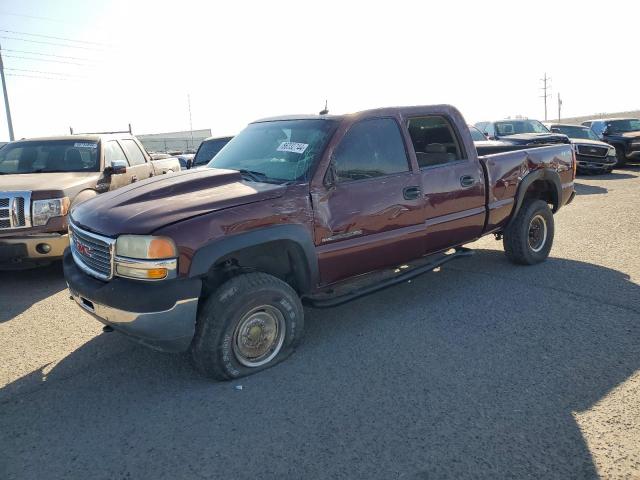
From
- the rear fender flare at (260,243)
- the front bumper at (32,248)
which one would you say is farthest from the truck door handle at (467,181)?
the front bumper at (32,248)

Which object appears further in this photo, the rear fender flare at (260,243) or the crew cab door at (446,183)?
the crew cab door at (446,183)

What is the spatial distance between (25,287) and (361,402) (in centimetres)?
470

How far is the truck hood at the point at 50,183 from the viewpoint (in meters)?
5.80

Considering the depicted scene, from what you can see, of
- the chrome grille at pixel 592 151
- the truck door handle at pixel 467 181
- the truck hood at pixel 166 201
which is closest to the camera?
the truck hood at pixel 166 201

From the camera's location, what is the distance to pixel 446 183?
479 centimetres

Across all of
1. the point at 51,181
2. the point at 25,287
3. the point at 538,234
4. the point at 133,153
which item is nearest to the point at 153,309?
the point at 25,287

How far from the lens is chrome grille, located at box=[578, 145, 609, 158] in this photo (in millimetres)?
15719

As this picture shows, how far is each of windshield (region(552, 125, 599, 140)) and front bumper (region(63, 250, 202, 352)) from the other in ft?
57.4

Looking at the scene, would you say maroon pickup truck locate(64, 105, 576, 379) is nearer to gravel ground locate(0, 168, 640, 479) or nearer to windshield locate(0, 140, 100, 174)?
gravel ground locate(0, 168, 640, 479)

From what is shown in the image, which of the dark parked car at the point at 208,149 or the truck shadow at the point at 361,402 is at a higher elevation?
the dark parked car at the point at 208,149

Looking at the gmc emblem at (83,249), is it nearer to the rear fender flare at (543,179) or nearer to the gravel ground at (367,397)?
the gravel ground at (367,397)

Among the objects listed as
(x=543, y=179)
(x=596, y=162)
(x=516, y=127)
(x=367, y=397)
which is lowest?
(x=367, y=397)

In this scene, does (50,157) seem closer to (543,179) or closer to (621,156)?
(543,179)

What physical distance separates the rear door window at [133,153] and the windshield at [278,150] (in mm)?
3976
